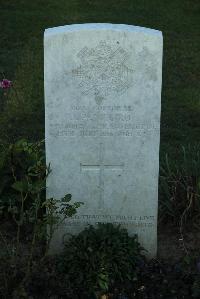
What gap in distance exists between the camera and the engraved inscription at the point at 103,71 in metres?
4.07

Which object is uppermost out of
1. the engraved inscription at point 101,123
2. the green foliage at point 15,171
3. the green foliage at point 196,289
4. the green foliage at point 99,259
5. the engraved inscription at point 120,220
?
the engraved inscription at point 101,123

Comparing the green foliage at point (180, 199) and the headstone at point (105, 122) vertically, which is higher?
the headstone at point (105, 122)

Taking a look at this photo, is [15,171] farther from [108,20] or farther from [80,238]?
[108,20]

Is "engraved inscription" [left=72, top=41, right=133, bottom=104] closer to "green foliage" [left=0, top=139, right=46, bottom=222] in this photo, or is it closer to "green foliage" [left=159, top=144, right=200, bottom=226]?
"green foliage" [left=0, top=139, right=46, bottom=222]

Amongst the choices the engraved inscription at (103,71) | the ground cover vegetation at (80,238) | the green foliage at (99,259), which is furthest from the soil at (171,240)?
the engraved inscription at (103,71)

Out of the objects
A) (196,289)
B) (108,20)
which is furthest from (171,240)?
(108,20)

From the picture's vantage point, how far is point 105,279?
404 cm

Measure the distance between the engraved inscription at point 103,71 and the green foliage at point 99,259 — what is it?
83cm

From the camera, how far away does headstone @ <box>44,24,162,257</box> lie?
13.3 ft

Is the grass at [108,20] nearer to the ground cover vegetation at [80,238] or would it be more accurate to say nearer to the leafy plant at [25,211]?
the ground cover vegetation at [80,238]

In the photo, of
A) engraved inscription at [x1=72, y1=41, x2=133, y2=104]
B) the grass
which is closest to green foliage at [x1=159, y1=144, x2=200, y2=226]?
engraved inscription at [x1=72, y1=41, x2=133, y2=104]

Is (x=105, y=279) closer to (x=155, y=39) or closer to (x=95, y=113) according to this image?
(x=95, y=113)

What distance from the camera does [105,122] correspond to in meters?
4.23

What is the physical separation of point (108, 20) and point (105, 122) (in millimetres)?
8555
